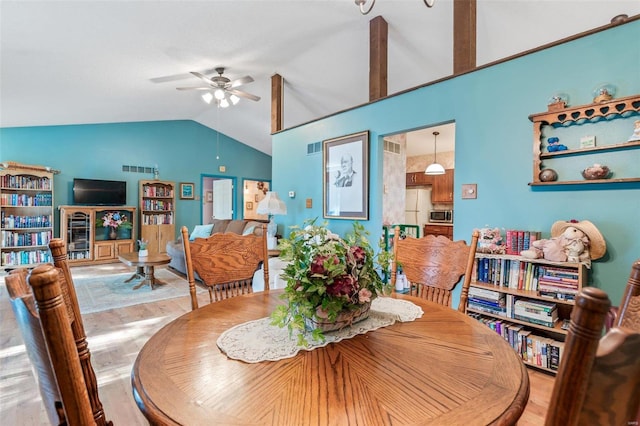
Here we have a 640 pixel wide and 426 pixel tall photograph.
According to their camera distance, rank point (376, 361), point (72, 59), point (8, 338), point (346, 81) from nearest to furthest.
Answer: point (376, 361) → point (8, 338) → point (72, 59) → point (346, 81)

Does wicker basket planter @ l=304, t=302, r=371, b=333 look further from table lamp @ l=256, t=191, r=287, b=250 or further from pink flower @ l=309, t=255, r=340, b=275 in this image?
table lamp @ l=256, t=191, r=287, b=250

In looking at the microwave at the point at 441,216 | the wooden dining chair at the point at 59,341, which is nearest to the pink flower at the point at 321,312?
the wooden dining chair at the point at 59,341

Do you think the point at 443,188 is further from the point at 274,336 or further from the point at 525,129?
the point at 274,336

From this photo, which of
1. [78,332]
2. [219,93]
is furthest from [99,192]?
[78,332]

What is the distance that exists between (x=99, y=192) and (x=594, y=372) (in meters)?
7.64

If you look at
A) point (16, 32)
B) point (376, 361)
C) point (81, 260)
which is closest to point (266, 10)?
point (16, 32)

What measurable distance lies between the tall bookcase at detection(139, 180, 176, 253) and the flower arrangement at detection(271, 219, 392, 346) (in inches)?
262

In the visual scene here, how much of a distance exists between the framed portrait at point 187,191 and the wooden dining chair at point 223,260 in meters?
6.40

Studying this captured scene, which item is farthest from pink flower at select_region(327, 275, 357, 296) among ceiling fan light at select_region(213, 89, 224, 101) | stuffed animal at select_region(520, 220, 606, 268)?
ceiling fan light at select_region(213, 89, 224, 101)

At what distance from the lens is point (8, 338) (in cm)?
281

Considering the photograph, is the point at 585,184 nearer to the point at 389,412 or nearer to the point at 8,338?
the point at 389,412

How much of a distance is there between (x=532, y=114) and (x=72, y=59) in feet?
15.2

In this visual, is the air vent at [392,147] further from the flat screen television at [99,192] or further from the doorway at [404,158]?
the flat screen television at [99,192]

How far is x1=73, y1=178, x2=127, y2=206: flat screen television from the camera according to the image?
610cm
